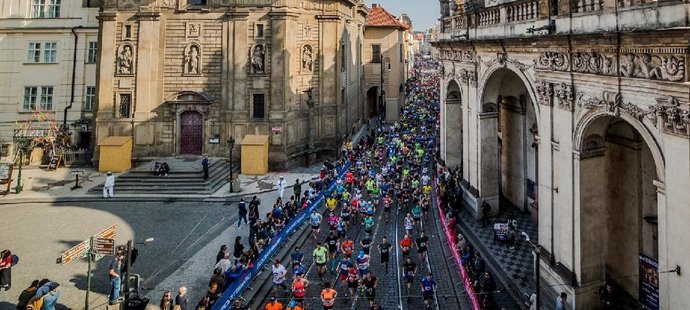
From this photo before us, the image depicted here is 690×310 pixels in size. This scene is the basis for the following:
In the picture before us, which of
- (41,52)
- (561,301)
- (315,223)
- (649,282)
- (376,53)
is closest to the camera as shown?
(649,282)

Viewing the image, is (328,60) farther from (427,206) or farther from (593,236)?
(593,236)

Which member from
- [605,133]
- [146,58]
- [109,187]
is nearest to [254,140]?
[109,187]

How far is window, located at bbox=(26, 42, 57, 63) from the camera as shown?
37.6 meters

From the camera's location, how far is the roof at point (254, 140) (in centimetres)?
3206

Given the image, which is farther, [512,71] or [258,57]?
[258,57]

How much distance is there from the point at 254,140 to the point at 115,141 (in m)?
9.65

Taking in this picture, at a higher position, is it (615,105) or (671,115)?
(615,105)

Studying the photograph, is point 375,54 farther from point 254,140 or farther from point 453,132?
point 453,132

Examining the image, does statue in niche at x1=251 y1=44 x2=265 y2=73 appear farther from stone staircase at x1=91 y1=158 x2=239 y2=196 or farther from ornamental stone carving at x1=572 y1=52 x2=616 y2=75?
ornamental stone carving at x1=572 y1=52 x2=616 y2=75

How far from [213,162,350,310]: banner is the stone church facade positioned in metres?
10.7

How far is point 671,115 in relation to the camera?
9.96 meters

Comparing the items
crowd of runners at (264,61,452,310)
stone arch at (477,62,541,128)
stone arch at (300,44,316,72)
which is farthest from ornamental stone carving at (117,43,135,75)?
stone arch at (477,62,541,128)

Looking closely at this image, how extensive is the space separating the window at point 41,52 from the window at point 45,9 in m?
2.34

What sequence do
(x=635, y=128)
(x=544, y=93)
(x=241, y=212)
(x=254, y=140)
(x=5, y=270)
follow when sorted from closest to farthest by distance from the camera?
(x=635, y=128)
(x=544, y=93)
(x=5, y=270)
(x=241, y=212)
(x=254, y=140)
